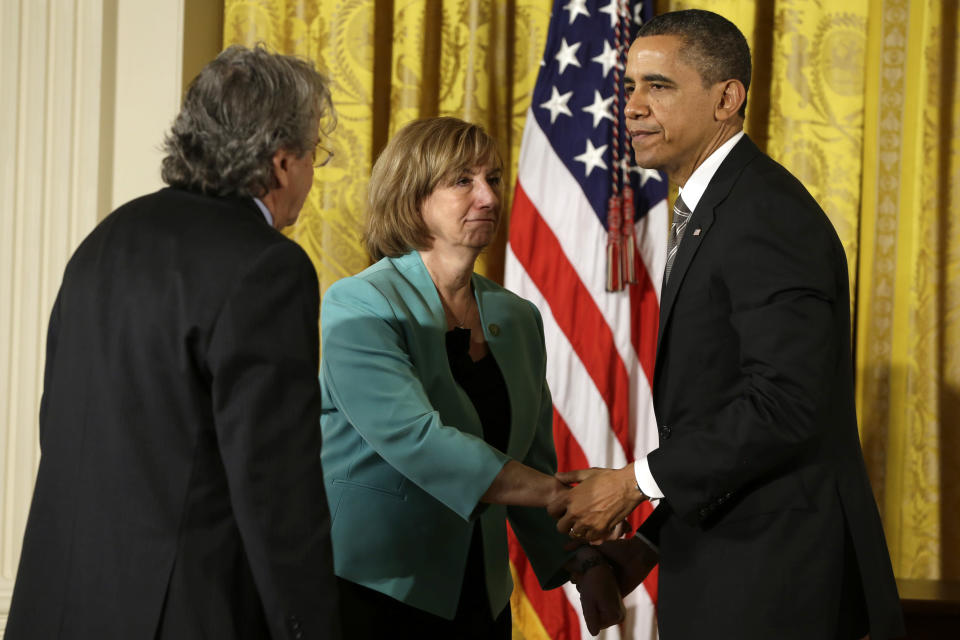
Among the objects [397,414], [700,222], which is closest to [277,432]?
[397,414]

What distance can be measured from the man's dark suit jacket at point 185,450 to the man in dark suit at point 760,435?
0.72 m

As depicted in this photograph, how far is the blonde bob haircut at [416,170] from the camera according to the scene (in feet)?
7.60

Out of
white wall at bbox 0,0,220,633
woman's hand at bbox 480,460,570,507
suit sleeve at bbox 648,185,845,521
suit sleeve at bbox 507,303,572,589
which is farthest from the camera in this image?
white wall at bbox 0,0,220,633

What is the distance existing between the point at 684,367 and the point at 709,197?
13.0 inches

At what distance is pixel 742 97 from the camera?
6.85 ft

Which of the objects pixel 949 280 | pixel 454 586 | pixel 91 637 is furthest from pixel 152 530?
pixel 949 280

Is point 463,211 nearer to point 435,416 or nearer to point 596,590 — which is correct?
point 435,416

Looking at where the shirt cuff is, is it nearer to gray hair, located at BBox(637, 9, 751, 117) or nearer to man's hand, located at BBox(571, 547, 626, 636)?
man's hand, located at BBox(571, 547, 626, 636)

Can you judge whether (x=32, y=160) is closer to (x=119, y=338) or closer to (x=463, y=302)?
(x=463, y=302)

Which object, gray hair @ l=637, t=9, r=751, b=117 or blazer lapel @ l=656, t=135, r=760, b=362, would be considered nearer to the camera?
blazer lapel @ l=656, t=135, r=760, b=362

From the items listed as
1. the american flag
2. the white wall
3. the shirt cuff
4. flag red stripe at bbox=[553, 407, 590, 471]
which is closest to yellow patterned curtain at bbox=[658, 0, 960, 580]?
the american flag

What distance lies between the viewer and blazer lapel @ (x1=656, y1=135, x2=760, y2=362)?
1.86m

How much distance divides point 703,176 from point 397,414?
31.1 inches

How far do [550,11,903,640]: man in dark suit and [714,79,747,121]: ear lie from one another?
165 millimetres
